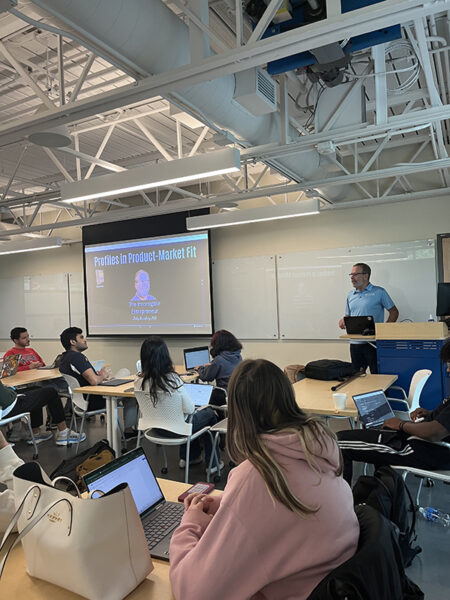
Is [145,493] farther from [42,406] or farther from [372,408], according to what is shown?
[42,406]

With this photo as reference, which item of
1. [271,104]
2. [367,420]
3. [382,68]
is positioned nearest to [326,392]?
[367,420]

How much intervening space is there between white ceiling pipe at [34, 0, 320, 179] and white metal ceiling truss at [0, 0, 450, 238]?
0.33 ft

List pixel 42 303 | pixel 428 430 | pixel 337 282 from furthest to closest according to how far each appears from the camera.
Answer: pixel 42 303
pixel 337 282
pixel 428 430

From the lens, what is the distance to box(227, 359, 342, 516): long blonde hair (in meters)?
1.22

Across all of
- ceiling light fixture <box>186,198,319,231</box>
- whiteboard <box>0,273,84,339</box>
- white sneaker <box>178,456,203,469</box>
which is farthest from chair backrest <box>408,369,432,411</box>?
whiteboard <box>0,273,84,339</box>

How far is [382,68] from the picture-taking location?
10.6ft

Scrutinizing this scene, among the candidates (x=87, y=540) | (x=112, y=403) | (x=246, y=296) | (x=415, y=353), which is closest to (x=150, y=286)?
(x=246, y=296)

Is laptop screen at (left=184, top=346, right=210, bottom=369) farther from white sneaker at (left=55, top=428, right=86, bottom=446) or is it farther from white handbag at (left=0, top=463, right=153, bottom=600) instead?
white handbag at (left=0, top=463, right=153, bottom=600)

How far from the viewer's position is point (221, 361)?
4.32 m

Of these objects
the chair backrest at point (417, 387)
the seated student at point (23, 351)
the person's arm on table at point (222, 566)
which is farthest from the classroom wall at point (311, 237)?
the person's arm on table at point (222, 566)

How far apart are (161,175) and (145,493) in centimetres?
293

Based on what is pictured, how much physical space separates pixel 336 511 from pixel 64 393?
5.27m

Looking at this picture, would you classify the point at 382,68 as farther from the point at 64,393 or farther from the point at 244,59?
the point at 64,393

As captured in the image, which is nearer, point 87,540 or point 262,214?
point 87,540
